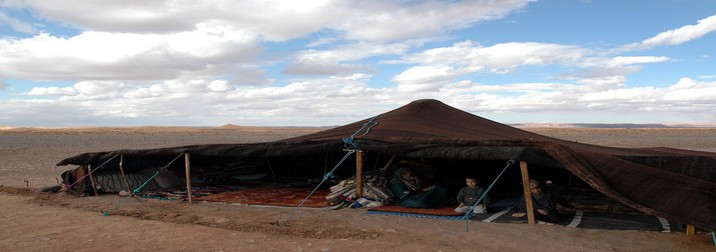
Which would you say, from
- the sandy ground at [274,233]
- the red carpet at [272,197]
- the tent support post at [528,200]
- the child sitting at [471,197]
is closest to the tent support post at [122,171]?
the sandy ground at [274,233]

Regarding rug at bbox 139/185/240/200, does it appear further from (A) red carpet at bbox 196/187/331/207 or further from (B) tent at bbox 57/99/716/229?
(B) tent at bbox 57/99/716/229

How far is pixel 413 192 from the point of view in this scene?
308 inches

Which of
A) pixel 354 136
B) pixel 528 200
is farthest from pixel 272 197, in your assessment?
pixel 528 200

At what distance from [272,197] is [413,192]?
232 centimetres

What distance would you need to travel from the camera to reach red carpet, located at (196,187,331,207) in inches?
317

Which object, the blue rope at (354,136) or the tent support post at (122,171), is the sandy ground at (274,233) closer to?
the blue rope at (354,136)

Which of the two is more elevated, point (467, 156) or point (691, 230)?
point (467, 156)

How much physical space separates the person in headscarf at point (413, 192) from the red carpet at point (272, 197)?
39.8 inches

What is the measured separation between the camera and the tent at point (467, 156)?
5.51 metres

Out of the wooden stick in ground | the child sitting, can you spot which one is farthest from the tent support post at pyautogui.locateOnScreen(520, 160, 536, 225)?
the wooden stick in ground

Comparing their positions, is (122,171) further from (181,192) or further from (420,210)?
(420,210)

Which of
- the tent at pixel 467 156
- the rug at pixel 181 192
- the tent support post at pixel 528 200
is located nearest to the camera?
the tent at pixel 467 156

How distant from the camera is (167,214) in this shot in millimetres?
7348

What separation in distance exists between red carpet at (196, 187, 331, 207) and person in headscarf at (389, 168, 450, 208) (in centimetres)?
101
